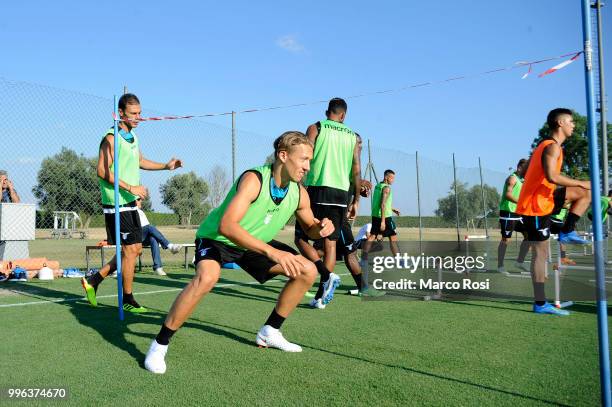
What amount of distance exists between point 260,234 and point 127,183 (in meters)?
2.27

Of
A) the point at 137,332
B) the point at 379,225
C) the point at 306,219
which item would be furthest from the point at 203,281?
the point at 379,225

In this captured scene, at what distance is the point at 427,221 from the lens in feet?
62.2

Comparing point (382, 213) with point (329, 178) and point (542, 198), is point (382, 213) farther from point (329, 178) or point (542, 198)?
point (542, 198)

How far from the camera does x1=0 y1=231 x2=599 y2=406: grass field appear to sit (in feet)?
9.00

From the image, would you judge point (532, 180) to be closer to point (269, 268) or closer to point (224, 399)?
point (269, 268)

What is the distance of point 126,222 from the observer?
5.42 m

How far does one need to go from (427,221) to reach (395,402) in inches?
663

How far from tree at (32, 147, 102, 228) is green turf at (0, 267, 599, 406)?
17.8 feet

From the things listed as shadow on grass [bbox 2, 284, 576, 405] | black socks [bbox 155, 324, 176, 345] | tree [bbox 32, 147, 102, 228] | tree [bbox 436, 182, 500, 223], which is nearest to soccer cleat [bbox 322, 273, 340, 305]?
shadow on grass [bbox 2, 284, 576, 405]

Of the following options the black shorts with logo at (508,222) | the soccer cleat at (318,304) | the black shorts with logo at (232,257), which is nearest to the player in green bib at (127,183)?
the soccer cleat at (318,304)

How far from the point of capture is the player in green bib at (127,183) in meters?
5.20

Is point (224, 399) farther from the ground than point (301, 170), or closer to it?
closer to it

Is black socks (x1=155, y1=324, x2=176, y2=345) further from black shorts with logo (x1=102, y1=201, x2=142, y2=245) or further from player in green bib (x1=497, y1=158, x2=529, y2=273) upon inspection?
player in green bib (x1=497, y1=158, x2=529, y2=273)

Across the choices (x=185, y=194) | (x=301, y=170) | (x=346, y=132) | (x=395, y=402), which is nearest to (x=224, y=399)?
(x=395, y=402)
